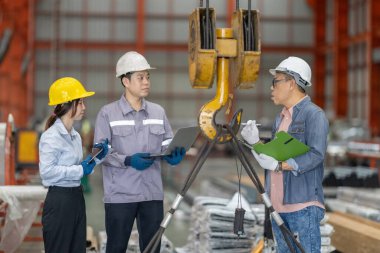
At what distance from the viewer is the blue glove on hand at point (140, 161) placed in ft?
15.2

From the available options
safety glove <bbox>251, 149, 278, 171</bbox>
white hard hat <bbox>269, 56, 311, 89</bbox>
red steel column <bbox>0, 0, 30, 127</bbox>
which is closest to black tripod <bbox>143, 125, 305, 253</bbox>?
safety glove <bbox>251, 149, 278, 171</bbox>

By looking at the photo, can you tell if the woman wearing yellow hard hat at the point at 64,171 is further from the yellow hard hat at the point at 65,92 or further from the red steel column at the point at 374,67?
the red steel column at the point at 374,67

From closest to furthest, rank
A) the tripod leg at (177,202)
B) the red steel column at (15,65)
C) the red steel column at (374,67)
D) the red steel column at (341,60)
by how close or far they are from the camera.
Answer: the tripod leg at (177,202) < the red steel column at (15,65) < the red steel column at (374,67) < the red steel column at (341,60)

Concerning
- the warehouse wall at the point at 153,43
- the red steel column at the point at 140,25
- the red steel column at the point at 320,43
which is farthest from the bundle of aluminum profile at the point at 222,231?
the red steel column at the point at 320,43

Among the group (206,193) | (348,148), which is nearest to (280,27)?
(348,148)

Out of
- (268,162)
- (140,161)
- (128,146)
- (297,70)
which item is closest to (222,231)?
(128,146)

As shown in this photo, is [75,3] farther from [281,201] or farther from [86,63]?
[281,201]

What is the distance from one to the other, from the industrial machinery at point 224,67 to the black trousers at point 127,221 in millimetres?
518

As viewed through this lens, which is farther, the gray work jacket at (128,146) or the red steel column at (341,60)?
the red steel column at (341,60)

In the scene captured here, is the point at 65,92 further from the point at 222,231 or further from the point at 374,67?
the point at 374,67

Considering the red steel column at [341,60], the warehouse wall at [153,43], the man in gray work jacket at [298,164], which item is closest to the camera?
the man in gray work jacket at [298,164]

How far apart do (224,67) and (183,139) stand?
567mm

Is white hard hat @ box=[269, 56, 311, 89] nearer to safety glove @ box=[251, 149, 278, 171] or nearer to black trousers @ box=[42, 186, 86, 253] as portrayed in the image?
safety glove @ box=[251, 149, 278, 171]

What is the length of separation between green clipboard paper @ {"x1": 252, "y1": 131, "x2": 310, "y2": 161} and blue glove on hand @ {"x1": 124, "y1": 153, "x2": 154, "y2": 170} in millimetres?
762
